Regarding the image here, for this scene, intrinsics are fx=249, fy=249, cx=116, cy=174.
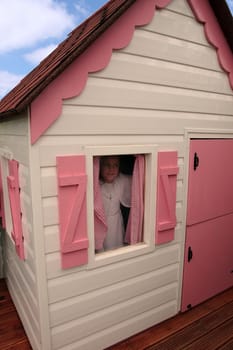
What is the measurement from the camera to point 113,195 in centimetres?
248

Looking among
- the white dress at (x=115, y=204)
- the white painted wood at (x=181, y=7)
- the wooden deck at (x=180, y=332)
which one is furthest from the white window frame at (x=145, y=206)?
the white painted wood at (x=181, y=7)

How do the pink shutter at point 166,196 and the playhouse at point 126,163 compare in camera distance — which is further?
the pink shutter at point 166,196

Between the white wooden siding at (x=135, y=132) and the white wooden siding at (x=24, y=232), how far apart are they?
0.14 m

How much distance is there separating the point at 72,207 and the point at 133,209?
2.48ft

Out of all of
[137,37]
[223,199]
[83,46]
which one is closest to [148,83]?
[137,37]

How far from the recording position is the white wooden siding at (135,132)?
186 cm

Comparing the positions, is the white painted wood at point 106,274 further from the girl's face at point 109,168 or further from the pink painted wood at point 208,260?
the girl's face at point 109,168

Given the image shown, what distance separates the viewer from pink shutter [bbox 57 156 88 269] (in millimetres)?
1813

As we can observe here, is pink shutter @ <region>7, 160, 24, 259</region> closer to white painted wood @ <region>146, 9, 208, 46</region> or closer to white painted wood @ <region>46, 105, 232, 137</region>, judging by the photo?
white painted wood @ <region>46, 105, 232, 137</region>

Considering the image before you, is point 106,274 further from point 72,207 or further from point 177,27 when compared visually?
point 177,27

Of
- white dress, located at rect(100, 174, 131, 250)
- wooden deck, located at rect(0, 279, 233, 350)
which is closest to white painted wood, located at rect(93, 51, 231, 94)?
white dress, located at rect(100, 174, 131, 250)

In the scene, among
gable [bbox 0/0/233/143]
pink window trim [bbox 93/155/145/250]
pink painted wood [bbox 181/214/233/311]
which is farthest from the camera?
pink painted wood [bbox 181/214/233/311]

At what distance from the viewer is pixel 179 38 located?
7.31 feet

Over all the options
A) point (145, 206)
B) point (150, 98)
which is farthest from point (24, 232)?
point (150, 98)
